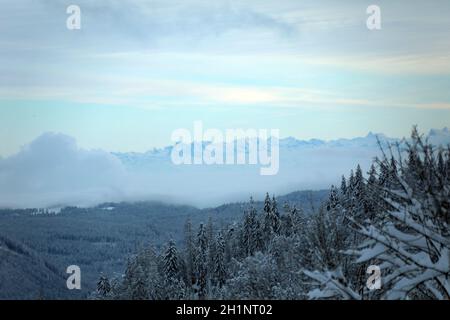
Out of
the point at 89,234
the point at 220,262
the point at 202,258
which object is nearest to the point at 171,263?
the point at 220,262

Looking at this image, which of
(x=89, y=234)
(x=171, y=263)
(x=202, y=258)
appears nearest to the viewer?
(x=171, y=263)

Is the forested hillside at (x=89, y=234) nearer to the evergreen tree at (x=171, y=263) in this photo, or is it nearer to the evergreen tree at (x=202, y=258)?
the evergreen tree at (x=202, y=258)

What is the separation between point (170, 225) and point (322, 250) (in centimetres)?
15200

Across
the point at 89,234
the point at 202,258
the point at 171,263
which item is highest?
the point at 171,263

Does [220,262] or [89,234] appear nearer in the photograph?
[220,262]

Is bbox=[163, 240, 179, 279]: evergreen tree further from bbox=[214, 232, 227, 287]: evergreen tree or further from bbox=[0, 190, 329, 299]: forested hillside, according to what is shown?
bbox=[0, 190, 329, 299]: forested hillside

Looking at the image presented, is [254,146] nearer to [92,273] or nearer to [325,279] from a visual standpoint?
[325,279]

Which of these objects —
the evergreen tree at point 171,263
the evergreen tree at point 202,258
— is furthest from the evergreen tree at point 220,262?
the evergreen tree at point 171,263

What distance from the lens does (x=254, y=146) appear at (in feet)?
40.8

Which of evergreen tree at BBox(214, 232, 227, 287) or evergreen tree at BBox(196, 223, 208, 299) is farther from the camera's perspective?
evergreen tree at BBox(196, 223, 208, 299)

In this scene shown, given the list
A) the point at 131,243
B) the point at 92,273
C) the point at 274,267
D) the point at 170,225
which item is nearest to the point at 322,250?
the point at 274,267

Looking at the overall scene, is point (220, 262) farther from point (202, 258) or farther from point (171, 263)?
point (171, 263)

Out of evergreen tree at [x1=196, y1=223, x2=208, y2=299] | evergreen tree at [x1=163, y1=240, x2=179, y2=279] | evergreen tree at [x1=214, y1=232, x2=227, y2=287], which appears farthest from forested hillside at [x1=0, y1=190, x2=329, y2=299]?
evergreen tree at [x1=214, y1=232, x2=227, y2=287]
